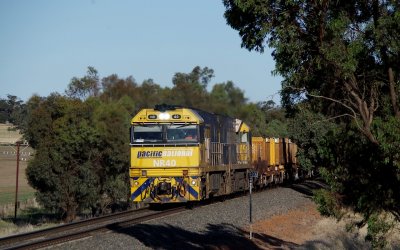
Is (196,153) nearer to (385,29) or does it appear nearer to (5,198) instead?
(385,29)

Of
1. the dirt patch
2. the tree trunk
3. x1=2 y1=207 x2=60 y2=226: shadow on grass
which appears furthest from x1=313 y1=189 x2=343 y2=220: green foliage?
x1=2 y1=207 x2=60 y2=226: shadow on grass

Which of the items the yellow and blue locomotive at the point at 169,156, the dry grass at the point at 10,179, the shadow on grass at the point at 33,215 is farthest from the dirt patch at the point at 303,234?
the dry grass at the point at 10,179

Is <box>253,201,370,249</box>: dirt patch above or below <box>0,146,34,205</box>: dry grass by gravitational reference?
below

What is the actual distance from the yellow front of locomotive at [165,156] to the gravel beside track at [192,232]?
106 cm

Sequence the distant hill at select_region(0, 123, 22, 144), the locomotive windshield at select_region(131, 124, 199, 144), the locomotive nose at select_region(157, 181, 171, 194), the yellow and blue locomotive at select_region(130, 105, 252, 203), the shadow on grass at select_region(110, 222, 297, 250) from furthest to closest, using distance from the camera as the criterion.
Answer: the distant hill at select_region(0, 123, 22, 144)
the locomotive windshield at select_region(131, 124, 199, 144)
the yellow and blue locomotive at select_region(130, 105, 252, 203)
the locomotive nose at select_region(157, 181, 171, 194)
the shadow on grass at select_region(110, 222, 297, 250)

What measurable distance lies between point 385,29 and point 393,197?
286cm

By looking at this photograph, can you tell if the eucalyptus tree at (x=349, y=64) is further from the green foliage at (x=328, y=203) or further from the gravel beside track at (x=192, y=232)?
the gravel beside track at (x=192, y=232)

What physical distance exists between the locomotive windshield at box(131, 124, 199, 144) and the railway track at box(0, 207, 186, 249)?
8.57 feet

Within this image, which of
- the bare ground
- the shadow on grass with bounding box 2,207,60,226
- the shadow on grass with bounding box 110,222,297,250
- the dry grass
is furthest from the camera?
the dry grass

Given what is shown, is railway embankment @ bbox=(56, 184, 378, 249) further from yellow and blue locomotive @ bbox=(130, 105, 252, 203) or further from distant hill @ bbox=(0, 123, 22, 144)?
distant hill @ bbox=(0, 123, 22, 144)

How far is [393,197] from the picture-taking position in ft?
34.9

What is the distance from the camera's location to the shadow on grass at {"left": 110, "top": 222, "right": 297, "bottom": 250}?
15.4 m

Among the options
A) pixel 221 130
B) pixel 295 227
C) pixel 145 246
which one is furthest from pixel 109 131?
pixel 145 246

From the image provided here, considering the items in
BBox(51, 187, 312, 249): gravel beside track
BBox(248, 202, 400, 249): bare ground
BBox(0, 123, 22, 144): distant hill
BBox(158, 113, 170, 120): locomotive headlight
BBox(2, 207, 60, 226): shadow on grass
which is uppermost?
BBox(0, 123, 22, 144): distant hill
